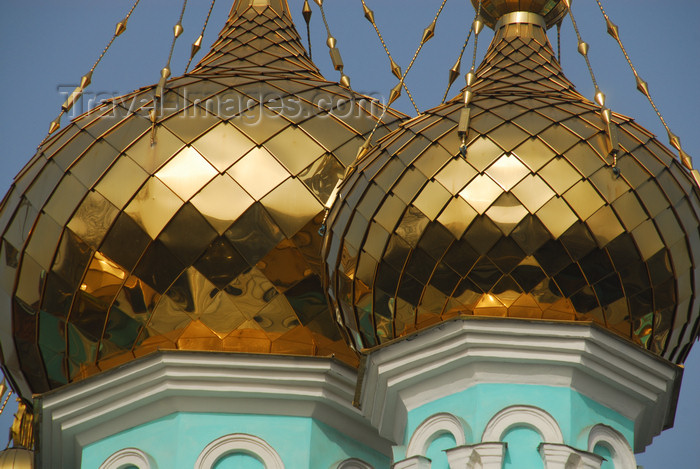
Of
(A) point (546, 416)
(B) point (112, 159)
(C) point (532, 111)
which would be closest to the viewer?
(A) point (546, 416)

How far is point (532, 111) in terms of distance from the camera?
41.7 feet

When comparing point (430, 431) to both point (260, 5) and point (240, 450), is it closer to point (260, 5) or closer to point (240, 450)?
point (240, 450)

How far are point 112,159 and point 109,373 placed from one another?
1401 millimetres

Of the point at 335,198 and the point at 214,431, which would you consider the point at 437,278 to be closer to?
the point at 335,198

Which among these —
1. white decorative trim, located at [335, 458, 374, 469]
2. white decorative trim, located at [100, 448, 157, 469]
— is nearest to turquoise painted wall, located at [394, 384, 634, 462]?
white decorative trim, located at [335, 458, 374, 469]

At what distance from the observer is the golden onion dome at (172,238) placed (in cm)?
1317

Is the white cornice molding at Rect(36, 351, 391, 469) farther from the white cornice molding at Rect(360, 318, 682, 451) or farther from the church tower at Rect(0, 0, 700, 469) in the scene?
the white cornice molding at Rect(360, 318, 682, 451)

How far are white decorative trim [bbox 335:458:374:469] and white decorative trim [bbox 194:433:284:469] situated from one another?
1.40ft

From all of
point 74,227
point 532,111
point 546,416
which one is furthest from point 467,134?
point 74,227

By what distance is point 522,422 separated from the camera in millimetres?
11820

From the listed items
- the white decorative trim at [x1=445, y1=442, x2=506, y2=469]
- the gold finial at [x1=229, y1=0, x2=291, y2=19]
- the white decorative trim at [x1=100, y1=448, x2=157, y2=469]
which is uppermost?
the gold finial at [x1=229, y1=0, x2=291, y2=19]

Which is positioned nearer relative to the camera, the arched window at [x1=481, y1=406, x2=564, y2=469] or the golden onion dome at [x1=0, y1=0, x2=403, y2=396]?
the arched window at [x1=481, y1=406, x2=564, y2=469]

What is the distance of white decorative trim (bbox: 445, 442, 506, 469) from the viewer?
11641 mm

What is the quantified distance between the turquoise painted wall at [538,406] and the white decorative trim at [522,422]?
0.04m
